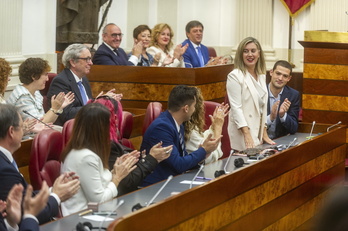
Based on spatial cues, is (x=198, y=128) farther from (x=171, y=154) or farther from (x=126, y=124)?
(x=126, y=124)

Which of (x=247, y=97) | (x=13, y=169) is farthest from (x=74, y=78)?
(x=13, y=169)

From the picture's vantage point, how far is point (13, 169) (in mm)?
2859

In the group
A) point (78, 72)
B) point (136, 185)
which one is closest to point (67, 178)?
point (136, 185)

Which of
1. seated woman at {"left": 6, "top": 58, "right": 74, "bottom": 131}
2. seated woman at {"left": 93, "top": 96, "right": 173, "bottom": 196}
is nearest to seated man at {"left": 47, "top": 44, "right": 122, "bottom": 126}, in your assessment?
seated woman at {"left": 6, "top": 58, "right": 74, "bottom": 131}

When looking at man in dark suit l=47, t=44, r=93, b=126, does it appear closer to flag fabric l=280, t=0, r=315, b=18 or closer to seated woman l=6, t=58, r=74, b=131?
seated woman l=6, t=58, r=74, b=131

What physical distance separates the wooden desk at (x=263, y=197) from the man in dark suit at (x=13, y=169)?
18.1 inches

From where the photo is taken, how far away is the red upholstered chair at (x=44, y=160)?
3709mm

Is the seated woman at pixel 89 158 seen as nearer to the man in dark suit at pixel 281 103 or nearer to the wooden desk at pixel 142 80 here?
the man in dark suit at pixel 281 103

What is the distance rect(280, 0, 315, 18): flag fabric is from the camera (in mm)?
11023

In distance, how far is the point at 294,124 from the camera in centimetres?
573

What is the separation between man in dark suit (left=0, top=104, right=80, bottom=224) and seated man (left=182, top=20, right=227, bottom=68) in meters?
4.83

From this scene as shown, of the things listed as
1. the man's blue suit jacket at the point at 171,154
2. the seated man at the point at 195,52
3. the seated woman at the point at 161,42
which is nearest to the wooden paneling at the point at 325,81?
the seated man at the point at 195,52

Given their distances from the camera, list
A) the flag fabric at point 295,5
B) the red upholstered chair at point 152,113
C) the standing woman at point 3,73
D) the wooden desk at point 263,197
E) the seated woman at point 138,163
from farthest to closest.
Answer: the flag fabric at point 295,5
the red upholstered chair at point 152,113
the standing woman at point 3,73
the seated woman at point 138,163
the wooden desk at point 263,197

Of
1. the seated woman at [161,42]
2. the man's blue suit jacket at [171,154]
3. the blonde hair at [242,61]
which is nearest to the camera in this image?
the man's blue suit jacket at [171,154]
